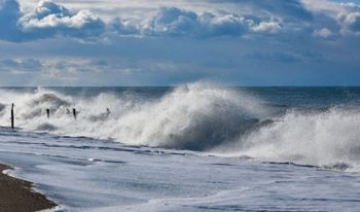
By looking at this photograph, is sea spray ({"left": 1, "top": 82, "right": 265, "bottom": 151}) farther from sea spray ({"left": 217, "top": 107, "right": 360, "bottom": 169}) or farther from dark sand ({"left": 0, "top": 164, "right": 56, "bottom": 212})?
dark sand ({"left": 0, "top": 164, "right": 56, "bottom": 212})

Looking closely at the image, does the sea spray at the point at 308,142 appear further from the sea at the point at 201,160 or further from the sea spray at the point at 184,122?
the sea spray at the point at 184,122

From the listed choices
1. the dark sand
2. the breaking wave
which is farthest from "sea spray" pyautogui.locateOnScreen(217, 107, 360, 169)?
the dark sand

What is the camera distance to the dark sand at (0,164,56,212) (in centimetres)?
1232

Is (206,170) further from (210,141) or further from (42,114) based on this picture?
(42,114)

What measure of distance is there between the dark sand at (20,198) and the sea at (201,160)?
1.11 feet

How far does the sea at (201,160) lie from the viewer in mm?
13906

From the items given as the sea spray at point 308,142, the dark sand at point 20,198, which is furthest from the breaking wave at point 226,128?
the dark sand at point 20,198

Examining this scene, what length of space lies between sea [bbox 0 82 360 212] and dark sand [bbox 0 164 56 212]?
1.11ft

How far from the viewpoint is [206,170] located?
1938 cm

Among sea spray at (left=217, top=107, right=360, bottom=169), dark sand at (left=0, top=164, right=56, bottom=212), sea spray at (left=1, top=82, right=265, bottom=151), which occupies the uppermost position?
sea spray at (left=1, top=82, right=265, bottom=151)

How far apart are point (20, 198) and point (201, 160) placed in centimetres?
1033

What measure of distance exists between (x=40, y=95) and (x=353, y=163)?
41.2m

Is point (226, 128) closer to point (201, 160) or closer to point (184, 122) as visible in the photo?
point (184, 122)

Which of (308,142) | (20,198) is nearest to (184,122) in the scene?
(308,142)
